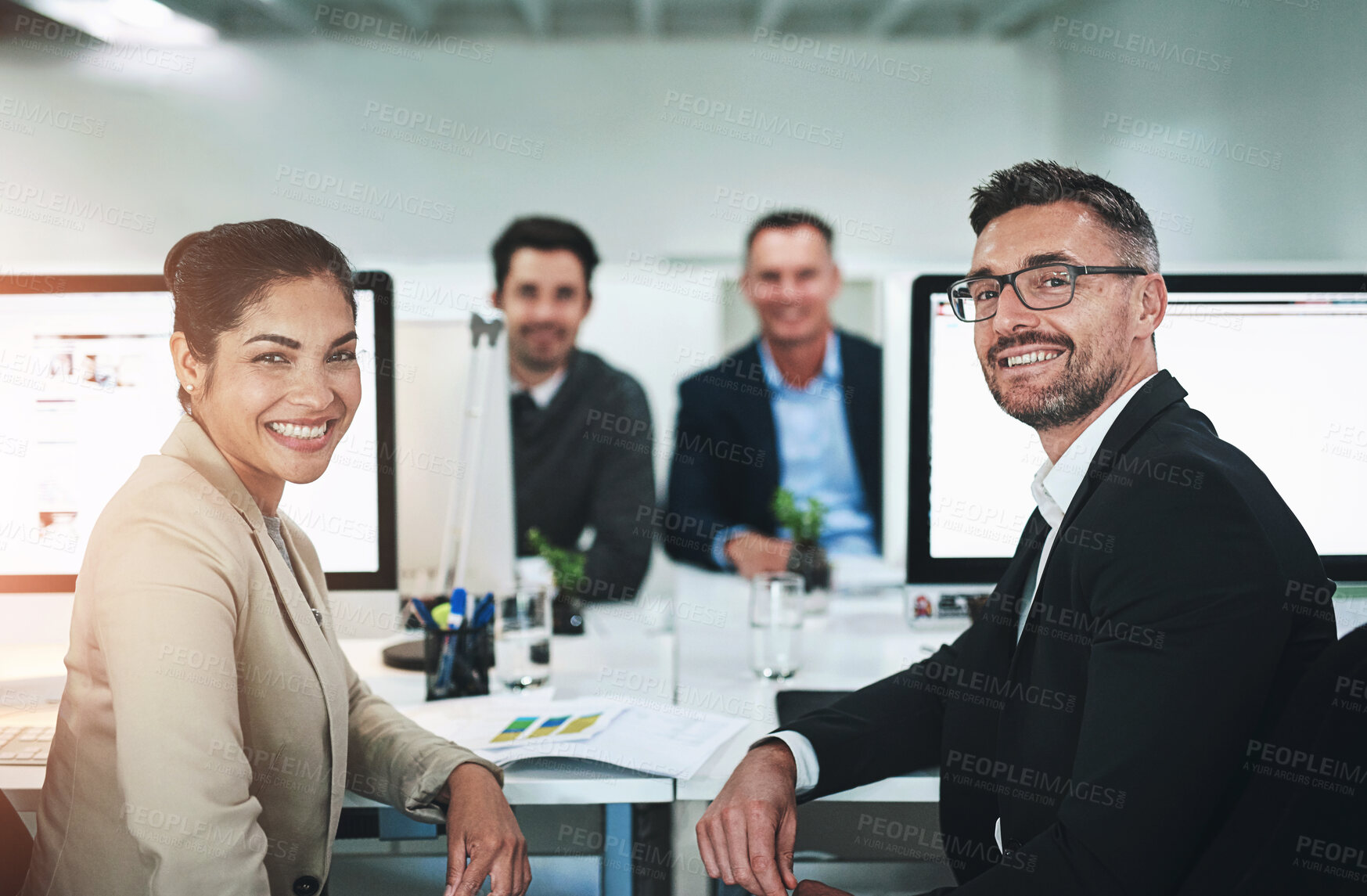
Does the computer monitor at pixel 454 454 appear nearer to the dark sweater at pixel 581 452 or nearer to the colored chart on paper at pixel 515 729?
the colored chart on paper at pixel 515 729

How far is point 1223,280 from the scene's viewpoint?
1.41m

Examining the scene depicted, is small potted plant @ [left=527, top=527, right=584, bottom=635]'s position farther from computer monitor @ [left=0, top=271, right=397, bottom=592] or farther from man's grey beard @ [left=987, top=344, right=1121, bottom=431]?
man's grey beard @ [left=987, top=344, right=1121, bottom=431]

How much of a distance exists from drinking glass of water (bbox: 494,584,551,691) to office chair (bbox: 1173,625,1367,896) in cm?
95

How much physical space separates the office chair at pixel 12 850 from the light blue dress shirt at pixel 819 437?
98.2 inches

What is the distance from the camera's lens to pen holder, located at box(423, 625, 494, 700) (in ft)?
4.67

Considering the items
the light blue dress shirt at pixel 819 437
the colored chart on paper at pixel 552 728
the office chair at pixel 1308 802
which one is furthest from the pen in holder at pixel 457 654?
the light blue dress shirt at pixel 819 437

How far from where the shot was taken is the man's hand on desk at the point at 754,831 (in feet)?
3.42

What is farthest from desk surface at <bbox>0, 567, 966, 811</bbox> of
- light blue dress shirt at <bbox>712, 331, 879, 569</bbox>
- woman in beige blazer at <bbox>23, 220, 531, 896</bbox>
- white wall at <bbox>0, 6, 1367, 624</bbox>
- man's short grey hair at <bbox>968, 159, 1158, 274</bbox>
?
white wall at <bbox>0, 6, 1367, 624</bbox>

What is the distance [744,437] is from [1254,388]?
203 centimetres

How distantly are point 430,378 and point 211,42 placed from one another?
12.6 feet

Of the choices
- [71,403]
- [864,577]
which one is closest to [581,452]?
[864,577]

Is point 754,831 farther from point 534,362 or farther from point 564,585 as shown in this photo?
point 534,362

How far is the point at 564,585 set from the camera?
72.4 inches

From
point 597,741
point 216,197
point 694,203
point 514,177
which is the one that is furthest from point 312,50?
point 597,741
